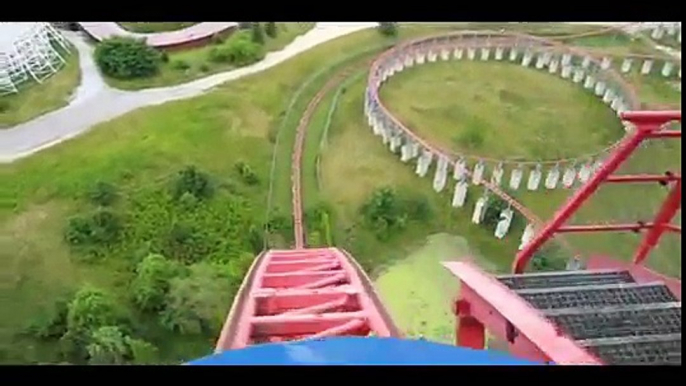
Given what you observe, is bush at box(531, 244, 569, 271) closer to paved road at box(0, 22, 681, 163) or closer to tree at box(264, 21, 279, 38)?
paved road at box(0, 22, 681, 163)

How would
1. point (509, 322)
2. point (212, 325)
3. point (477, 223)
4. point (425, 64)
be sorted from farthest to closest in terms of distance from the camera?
1. point (425, 64)
2. point (477, 223)
3. point (212, 325)
4. point (509, 322)

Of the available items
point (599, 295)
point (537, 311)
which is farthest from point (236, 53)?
point (537, 311)

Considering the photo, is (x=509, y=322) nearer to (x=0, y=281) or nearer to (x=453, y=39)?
(x=0, y=281)

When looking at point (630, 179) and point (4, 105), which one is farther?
point (4, 105)

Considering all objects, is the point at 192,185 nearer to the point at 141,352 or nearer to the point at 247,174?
the point at 247,174

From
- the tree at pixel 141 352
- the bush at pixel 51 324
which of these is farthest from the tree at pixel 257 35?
the tree at pixel 141 352

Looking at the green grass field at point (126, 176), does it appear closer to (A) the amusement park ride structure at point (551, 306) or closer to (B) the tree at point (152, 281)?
(B) the tree at point (152, 281)

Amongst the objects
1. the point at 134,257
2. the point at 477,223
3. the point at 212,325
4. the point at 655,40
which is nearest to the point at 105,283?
the point at 134,257
